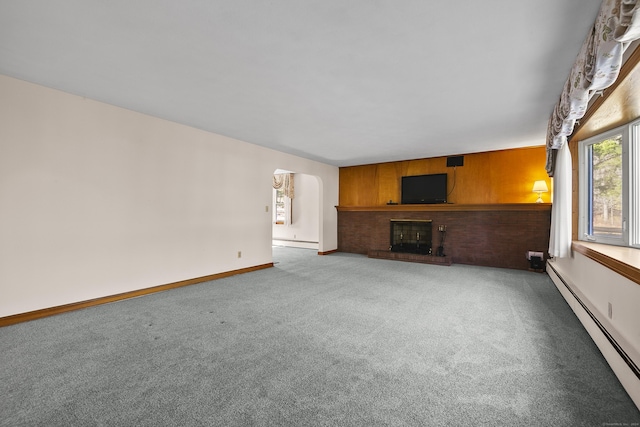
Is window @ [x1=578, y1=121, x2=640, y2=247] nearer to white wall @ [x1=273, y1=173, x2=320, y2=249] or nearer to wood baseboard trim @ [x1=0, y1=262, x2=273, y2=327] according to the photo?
wood baseboard trim @ [x1=0, y1=262, x2=273, y2=327]

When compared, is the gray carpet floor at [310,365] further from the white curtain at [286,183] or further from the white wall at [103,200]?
the white curtain at [286,183]

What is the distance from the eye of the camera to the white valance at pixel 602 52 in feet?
4.35

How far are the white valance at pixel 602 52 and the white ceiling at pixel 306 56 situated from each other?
0.21 metres

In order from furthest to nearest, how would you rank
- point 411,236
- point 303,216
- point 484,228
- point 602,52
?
point 303,216 → point 411,236 → point 484,228 → point 602,52

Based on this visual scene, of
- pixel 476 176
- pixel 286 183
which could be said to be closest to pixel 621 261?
pixel 476 176

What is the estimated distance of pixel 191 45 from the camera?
88.6 inches

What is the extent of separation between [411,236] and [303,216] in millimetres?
3470

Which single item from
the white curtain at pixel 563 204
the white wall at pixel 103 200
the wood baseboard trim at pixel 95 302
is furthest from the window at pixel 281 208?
the white curtain at pixel 563 204

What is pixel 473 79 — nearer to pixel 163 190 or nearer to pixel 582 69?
pixel 582 69

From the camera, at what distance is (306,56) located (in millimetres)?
2400

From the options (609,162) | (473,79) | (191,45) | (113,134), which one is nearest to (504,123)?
(609,162)

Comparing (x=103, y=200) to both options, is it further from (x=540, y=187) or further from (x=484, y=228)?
(x=540, y=187)

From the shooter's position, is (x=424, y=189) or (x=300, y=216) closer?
(x=424, y=189)

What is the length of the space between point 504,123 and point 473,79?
181 centimetres
